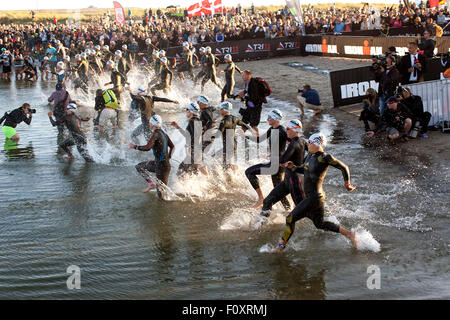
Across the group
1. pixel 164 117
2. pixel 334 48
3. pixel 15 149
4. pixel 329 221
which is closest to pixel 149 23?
pixel 334 48

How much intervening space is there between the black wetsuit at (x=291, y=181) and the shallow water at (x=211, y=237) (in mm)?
482

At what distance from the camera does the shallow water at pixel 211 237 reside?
19.7 feet

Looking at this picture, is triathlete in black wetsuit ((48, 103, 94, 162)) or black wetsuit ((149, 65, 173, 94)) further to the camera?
black wetsuit ((149, 65, 173, 94))

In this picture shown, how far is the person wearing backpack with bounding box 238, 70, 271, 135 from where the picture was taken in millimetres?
12898

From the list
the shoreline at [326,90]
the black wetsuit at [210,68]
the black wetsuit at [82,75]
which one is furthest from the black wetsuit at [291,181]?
the black wetsuit at [82,75]

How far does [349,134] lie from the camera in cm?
1308

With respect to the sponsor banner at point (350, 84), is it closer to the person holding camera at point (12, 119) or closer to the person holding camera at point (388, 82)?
the person holding camera at point (388, 82)

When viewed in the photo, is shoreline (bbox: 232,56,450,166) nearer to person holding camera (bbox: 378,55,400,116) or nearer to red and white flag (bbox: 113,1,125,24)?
person holding camera (bbox: 378,55,400,116)

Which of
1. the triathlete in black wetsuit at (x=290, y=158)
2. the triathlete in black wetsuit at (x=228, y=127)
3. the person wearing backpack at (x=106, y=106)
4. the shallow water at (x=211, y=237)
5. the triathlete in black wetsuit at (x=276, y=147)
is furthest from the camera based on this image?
the person wearing backpack at (x=106, y=106)

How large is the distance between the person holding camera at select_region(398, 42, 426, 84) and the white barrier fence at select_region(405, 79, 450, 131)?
2.75 ft

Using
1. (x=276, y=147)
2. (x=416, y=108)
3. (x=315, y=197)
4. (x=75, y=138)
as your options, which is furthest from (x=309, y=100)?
(x=315, y=197)

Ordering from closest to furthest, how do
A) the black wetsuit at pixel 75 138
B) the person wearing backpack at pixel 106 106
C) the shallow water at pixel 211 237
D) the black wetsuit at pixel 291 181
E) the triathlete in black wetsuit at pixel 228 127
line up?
1. the shallow water at pixel 211 237
2. the black wetsuit at pixel 291 181
3. the triathlete in black wetsuit at pixel 228 127
4. the black wetsuit at pixel 75 138
5. the person wearing backpack at pixel 106 106

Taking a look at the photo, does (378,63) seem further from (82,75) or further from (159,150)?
(82,75)

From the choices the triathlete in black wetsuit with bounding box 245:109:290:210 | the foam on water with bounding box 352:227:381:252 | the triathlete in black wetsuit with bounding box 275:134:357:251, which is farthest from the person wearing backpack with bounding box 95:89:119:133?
the foam on water with bounding box 352:227:381:252
